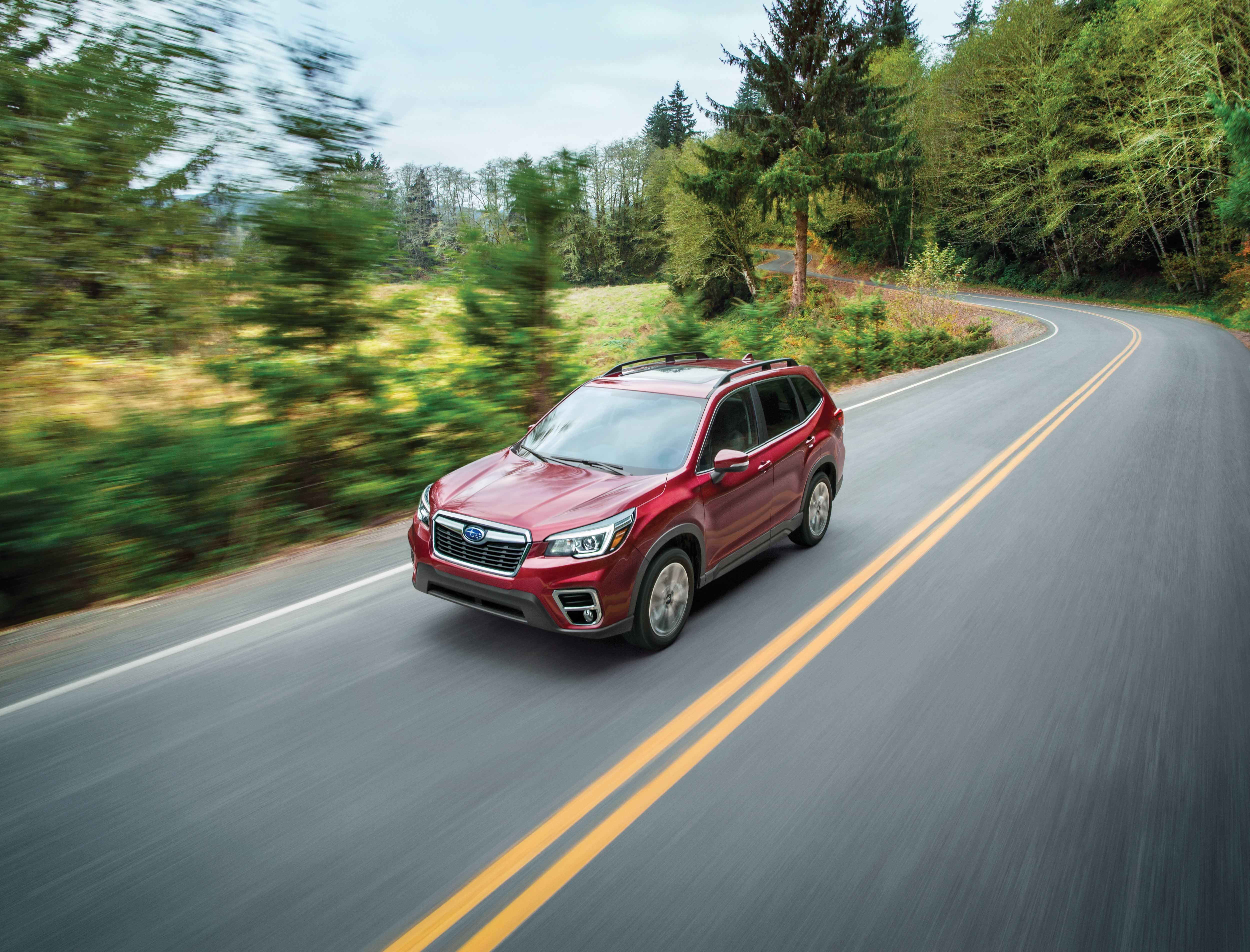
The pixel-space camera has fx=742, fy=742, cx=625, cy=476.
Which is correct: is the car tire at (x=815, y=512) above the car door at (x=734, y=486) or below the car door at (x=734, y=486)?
below

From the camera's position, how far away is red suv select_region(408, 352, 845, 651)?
14.0 ft

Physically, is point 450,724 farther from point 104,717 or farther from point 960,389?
point 960,389

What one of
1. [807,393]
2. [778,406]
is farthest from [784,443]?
[807,393]

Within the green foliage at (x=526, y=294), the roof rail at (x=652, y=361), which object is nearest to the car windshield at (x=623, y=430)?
the roof rail at (x=652, y=361)

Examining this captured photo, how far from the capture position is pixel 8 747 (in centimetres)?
369

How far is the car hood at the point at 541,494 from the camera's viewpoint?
172 inches

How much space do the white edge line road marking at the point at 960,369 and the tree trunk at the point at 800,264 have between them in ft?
33.1

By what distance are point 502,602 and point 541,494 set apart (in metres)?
0.73

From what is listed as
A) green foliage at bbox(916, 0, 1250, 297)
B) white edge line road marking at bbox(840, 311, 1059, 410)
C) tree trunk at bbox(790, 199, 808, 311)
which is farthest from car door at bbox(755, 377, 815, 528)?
green foliage at bbox(916, 0, 1250, 297)

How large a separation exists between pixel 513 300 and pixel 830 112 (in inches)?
1080

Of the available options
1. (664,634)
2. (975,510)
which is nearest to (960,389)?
(975,510)

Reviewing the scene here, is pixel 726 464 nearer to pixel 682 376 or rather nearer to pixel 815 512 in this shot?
pixel 682 376

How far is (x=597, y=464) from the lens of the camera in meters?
5.06

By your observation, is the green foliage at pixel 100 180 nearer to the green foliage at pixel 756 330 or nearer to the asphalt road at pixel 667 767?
the asphalt road at pixel 667 767
